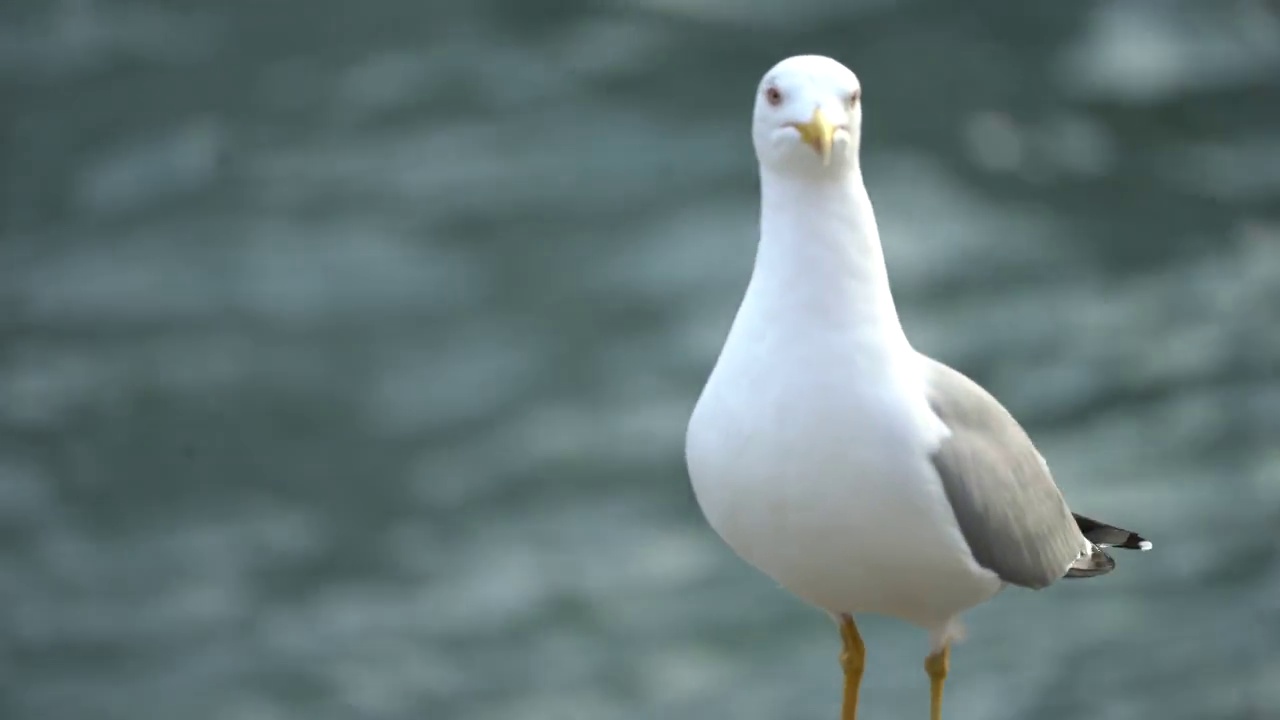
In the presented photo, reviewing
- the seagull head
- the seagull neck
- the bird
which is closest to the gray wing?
the bird

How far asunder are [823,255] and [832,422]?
0.39m

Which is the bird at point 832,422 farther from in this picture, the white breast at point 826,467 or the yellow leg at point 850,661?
the yellow leg at point 850,661

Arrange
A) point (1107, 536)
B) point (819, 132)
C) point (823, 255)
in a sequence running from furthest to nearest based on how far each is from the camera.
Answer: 1. point (1107, 536)
2. point (823, 255)
3. point (819, 132)

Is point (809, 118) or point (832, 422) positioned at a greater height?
point (809, 118)

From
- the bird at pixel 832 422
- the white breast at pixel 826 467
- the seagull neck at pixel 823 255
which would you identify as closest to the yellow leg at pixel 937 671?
the bird at pixel 832 422

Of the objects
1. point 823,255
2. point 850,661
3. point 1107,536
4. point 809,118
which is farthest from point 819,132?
point 1107,536

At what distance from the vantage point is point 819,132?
4195 millimetres

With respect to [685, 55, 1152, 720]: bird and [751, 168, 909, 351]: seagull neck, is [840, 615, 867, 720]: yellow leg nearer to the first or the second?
[685, 55, 1152, 720]: bird

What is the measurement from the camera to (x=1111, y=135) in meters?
17.3

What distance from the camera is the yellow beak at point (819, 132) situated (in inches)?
165

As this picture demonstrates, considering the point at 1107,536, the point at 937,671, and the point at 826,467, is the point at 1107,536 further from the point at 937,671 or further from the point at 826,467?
the point at 826,467

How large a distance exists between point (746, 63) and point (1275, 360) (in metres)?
5.42

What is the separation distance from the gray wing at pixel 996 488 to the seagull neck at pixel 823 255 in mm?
278

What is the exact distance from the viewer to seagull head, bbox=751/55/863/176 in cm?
422
